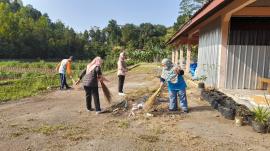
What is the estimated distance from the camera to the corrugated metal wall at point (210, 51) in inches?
377

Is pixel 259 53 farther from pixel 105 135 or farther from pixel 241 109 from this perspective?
pixel 105 135

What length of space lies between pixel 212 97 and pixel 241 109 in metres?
1.45

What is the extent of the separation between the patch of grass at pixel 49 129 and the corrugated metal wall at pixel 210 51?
5.59 meters

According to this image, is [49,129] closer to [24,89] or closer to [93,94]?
[93,94]

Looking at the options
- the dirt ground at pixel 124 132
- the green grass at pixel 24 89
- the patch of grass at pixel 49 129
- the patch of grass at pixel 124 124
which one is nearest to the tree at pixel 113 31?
the green grass at pixel 24 89

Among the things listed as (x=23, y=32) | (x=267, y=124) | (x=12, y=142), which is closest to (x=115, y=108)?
(x=12, y=142)

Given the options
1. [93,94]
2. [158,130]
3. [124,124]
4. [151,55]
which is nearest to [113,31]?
[151,55]

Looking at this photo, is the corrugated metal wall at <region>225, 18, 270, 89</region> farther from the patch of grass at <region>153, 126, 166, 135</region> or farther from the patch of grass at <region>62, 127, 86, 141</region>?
the patch of grass at <region>62, 127, 86, 141</region>

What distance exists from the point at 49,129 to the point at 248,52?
6.43 metres

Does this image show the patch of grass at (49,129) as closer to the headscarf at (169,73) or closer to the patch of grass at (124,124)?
the patch of grass at (124,124)

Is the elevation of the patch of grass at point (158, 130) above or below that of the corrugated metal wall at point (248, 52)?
below

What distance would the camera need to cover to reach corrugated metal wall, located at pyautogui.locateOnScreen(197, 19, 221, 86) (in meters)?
9.59

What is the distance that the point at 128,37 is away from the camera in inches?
3467

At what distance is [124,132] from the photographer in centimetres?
560
